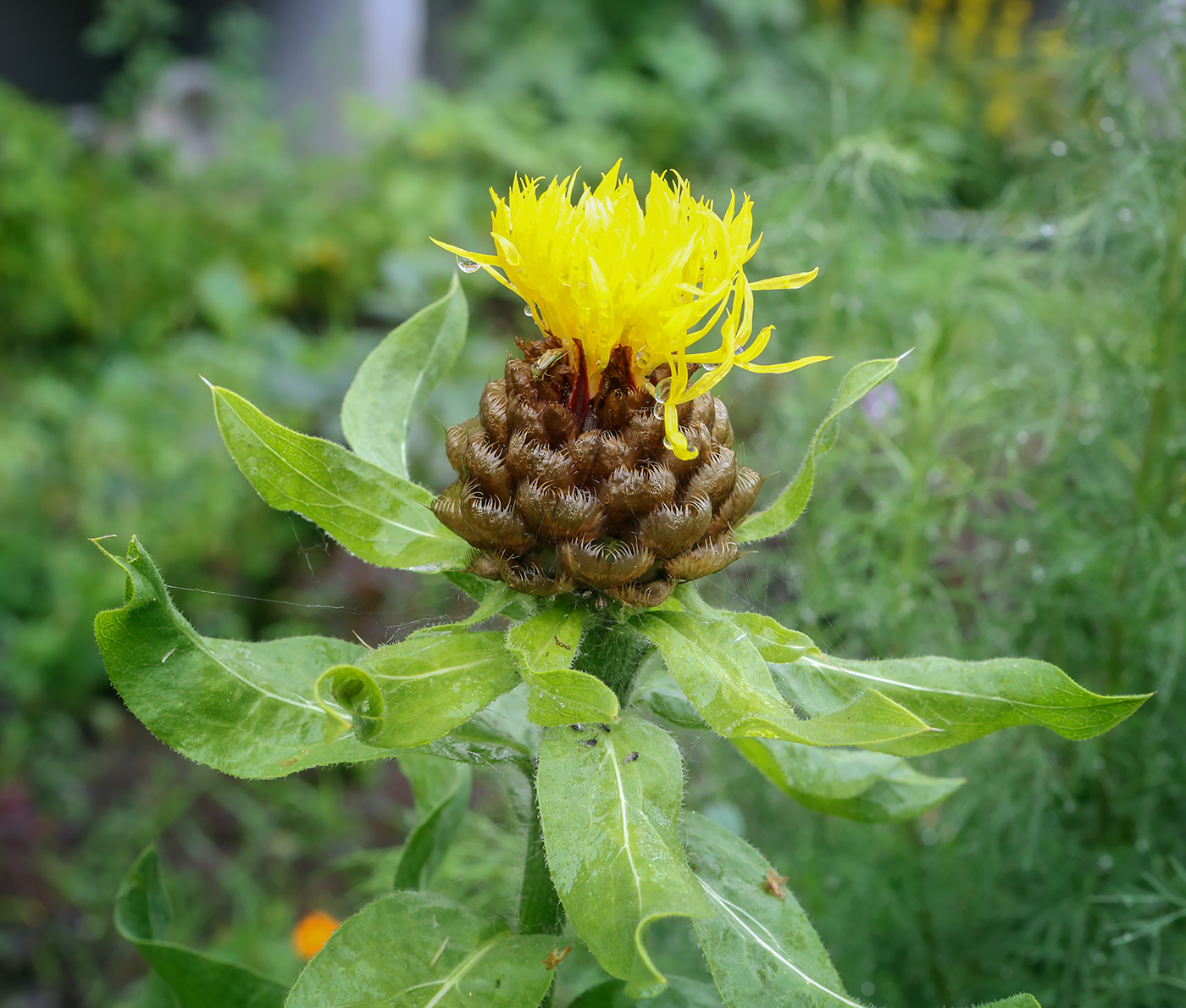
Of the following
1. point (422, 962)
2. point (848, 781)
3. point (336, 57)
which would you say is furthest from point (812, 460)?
point (336, 57)

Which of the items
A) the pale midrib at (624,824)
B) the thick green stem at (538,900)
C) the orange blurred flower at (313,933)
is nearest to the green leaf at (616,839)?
the pale midrib at (624,824)

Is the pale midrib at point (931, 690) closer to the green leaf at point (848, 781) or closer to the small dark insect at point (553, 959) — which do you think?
the green leaf at point (848, 781)

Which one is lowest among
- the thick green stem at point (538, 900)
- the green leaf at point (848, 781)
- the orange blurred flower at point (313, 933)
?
the orange blurred flower at point (313, 933)

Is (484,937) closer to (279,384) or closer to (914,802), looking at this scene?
(914,802)

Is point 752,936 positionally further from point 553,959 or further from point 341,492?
point 341,492

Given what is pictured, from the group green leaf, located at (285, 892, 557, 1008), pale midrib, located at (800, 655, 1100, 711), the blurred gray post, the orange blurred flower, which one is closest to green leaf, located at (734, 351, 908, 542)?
pale midrib, located at (800, 655, 1100, 711)

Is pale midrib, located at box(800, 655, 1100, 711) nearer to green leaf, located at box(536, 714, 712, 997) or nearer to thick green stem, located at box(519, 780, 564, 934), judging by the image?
green leaf, located at box(536, 714, 712, 997)

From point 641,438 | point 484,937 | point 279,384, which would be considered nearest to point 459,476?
point 641,438
